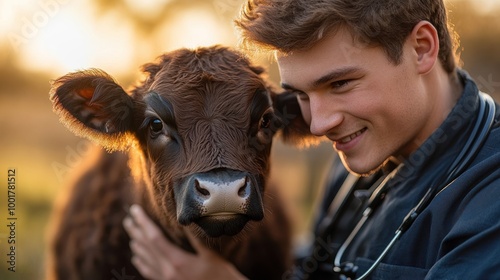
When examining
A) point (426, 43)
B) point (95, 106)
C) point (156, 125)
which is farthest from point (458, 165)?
point (95, 106)

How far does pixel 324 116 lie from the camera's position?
321cm

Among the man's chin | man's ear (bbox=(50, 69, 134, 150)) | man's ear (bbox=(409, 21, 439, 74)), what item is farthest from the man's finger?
man's ear (bbox=(409, 21, 439, 74))

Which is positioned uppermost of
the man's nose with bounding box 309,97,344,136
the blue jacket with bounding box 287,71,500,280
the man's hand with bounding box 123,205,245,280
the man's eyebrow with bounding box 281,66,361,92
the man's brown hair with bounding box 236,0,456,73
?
the man's brown hair with bounding box 236,0,456,73

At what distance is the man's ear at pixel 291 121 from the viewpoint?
4074 millimetres

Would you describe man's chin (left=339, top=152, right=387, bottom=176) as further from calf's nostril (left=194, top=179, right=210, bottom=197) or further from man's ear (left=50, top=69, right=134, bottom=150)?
man's ear (left=50, top=69, right=134, bottom=150)

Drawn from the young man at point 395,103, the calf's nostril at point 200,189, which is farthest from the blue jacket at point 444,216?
the calf's nostril at point 200,189

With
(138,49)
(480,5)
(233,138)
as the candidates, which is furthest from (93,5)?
(233,138)

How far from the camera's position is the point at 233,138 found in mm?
3408

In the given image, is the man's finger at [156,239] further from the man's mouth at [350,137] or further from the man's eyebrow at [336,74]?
the man's eyebrow at [336,74]

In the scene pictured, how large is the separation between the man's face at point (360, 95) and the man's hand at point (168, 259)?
3.58ft

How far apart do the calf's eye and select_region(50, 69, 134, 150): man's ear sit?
9.1 inches

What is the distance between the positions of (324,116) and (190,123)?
82 cm

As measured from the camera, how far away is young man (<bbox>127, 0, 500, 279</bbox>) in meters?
2.98

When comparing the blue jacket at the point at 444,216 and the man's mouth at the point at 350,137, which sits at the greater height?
the man's mouth at the point at 350,137
